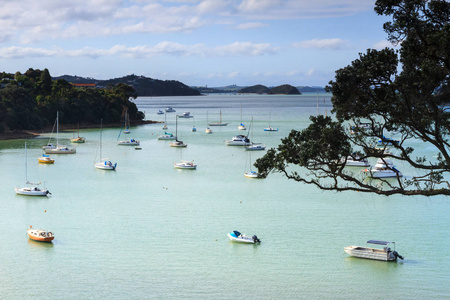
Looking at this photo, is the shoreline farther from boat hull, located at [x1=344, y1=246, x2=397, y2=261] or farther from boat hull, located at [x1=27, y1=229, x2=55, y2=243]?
boat hull, located at [x1=344, y1=246, x2=397, y2=261]

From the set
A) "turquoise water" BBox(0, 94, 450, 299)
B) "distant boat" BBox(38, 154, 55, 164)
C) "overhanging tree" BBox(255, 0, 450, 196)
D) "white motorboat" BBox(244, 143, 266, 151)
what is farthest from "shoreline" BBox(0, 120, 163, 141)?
"overhanging tree" BBox(255, 0, 450, 196)

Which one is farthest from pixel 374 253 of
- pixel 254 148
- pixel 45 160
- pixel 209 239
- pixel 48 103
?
pixel 48 103

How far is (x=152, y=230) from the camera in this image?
98.3 feet

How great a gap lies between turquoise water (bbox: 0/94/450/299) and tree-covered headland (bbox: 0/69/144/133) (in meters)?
39.2

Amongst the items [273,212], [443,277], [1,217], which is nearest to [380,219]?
→ [273,212]

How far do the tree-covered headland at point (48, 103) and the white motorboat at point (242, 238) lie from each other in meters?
63.4

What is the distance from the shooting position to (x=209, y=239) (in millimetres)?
28094

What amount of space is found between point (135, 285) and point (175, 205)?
561 inches

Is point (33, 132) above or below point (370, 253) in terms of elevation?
above

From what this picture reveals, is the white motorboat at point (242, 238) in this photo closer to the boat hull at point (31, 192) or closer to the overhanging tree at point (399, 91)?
the overhanging tree at point (399, 91)

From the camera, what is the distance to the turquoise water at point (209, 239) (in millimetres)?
22219

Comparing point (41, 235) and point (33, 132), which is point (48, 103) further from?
point (41, 235)

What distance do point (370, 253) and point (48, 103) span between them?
81046mm

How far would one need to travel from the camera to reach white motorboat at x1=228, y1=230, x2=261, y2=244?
27.1m
